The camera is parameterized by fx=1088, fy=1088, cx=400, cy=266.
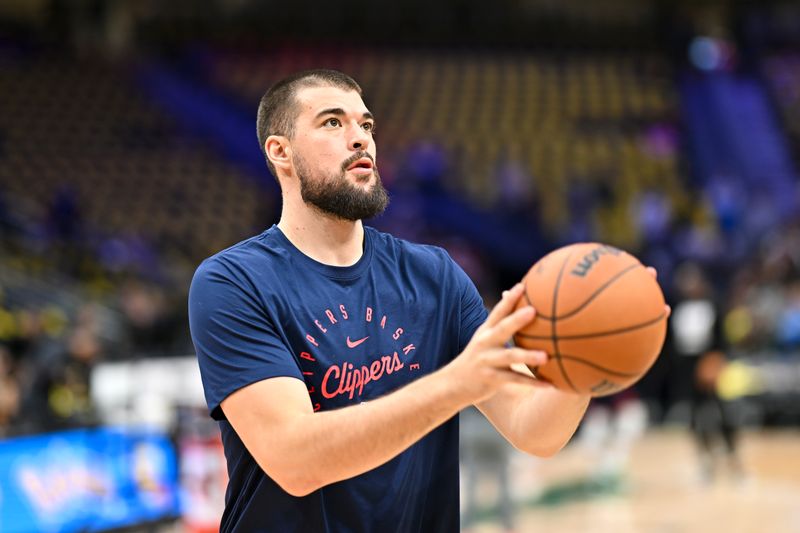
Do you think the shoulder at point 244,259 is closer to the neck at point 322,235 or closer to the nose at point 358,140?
the neck at point 322,235

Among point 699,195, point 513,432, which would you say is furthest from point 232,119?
point 513,432

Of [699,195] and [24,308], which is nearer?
[24,308]

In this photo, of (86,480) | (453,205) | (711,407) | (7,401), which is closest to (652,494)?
(711,407)

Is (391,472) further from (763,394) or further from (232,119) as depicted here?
(232,119)

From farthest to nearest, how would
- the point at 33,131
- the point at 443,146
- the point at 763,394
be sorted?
the point at 443,146
the point at 33,131
the point at 763,394

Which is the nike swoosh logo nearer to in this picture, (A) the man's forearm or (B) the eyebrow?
(A) the man's forearm

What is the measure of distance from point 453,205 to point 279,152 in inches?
680

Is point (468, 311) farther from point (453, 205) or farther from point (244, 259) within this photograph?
point (453, 205)

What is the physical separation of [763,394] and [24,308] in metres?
9.98

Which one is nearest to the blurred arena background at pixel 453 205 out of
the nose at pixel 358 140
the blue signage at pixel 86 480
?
the blue signage at pixel 86 480

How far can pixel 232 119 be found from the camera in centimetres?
2133

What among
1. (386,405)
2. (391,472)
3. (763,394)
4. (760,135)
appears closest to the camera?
(386,405)

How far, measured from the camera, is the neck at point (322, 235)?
2.64 m

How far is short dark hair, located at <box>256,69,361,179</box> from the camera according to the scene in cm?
264
